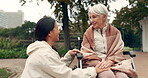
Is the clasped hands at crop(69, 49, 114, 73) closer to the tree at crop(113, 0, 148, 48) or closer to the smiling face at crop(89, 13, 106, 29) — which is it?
the smiling face at crop(89, 13, 106, 29)

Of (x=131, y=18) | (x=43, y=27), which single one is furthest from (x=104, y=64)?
(x=131, y=18)

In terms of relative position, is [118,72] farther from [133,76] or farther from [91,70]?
[91,70]

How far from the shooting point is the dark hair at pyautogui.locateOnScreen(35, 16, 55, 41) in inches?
74.9

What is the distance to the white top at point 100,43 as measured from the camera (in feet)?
10.2

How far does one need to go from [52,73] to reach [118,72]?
1.06 meters

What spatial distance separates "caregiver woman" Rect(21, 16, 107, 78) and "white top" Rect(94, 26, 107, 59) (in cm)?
112

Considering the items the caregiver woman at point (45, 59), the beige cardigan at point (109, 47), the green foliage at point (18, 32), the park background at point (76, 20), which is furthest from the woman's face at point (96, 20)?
the green foliage at point (18, 32)

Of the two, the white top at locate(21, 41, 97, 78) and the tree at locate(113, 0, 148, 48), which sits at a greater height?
the white top at locate(21, 41, 97, 78)

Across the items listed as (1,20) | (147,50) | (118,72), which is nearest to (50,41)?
(118,72)

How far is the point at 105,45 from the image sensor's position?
3.10 meters

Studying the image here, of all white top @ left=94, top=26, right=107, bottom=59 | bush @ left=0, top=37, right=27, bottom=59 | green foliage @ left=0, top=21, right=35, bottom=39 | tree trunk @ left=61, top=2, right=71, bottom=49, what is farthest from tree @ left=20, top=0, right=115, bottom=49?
white top @ left=94, top=26, right=107, bottom=59

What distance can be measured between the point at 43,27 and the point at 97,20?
1.21 metres

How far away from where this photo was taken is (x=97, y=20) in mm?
→ 2994

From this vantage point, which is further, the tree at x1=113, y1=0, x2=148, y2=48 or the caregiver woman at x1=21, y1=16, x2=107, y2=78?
the tree at x1=113, y1=0, x2=148, y2=48
